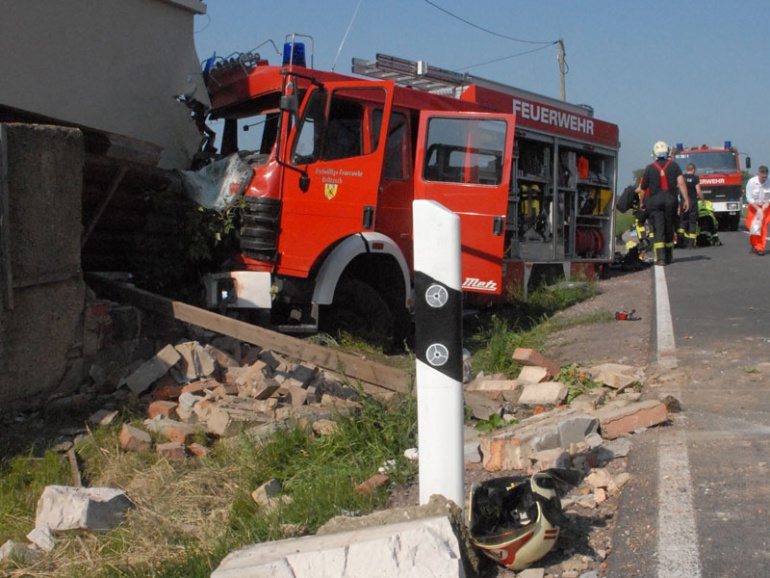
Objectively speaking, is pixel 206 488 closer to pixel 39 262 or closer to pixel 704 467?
pixel 39 262

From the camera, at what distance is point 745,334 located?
297 inches

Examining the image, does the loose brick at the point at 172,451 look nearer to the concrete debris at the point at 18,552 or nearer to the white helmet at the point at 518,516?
the concrete debris at the point at 18,552

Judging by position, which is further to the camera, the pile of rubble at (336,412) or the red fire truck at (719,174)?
the red fire truck at (719,174)

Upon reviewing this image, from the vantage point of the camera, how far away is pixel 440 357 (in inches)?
136

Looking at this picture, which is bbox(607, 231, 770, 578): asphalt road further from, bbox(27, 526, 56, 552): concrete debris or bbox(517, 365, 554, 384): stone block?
bbox(27, 526, 56, 552): concrete debris

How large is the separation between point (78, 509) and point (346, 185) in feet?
15.1

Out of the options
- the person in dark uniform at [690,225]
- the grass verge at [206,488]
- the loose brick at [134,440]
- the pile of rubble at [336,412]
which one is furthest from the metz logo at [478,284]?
the person in dark uniform at [690,225]

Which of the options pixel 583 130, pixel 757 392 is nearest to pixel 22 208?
pixel 757 392

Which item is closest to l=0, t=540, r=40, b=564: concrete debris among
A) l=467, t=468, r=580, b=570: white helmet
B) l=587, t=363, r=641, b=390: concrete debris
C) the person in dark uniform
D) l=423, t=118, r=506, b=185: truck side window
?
l=467, t=468, r=580, b=570: white helmet

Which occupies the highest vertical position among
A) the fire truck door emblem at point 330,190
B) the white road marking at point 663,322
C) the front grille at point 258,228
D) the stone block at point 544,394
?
the fire truck door emblem at point 330,190

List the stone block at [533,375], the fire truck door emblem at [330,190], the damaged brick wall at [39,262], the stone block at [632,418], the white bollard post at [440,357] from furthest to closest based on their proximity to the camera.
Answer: the fire truck door emblem at [330,190] → the stone block at [533,375] → the damaged brick wall at [39,262] → the stone block at [632,418] → the white bollard post at [440,357]

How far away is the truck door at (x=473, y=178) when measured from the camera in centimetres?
904

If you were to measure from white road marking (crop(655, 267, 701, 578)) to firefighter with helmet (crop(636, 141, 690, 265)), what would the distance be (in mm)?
10792

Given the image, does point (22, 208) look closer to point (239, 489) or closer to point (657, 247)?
point (239, 489)
